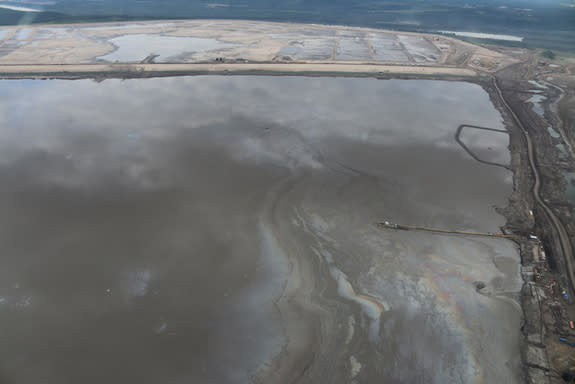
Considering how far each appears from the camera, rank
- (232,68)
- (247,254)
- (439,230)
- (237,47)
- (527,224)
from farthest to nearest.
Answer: (237,47)
(232,68)
(527,224)
(439,230)
(247,254)

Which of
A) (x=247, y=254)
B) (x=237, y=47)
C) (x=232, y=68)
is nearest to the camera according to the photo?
(x=247, y=254)

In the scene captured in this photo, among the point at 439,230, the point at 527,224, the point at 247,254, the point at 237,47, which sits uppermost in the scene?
the point at 237,47

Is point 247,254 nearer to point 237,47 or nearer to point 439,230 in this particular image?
point 439,230

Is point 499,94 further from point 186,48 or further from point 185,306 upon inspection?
point 186,48

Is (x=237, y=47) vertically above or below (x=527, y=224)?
above

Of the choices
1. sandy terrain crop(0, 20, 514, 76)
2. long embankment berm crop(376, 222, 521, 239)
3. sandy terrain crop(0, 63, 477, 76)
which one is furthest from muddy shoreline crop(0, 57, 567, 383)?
sandy terrain crop(0, 20, 514, 76)

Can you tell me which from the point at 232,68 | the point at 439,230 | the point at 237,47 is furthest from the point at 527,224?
the point at 237,47

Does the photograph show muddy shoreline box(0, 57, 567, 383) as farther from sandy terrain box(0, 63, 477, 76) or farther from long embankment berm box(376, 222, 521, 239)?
sandy terrain box(0, 63, 477, 76)

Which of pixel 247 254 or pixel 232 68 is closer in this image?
pixel 247 254

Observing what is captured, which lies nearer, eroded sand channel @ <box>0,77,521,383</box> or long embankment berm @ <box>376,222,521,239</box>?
eroded sand channel @ <box>0,77,521,383</box>
